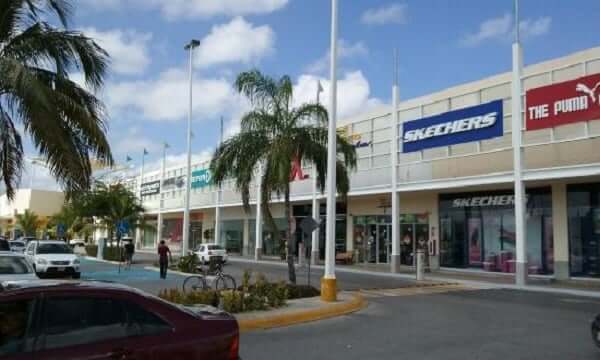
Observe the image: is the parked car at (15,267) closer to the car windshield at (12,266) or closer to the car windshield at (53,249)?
the car windshield at (12,266)

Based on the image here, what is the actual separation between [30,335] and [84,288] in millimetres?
599

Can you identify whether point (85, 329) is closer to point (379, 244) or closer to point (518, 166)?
point (518, 166)

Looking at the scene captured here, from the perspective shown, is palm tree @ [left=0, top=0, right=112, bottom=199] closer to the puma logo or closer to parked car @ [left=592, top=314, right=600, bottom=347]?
parked car @ [left=592, top=314, right=600, bottom=347]

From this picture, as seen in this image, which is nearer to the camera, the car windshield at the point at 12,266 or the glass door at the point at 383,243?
the car windshield at the point at 12,266

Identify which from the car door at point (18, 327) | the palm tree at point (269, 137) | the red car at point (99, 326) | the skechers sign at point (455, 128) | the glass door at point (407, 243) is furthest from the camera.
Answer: the glass door at point (407, 243)

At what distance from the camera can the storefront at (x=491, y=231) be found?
24766 millimetres

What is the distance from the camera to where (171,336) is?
5.10 meters

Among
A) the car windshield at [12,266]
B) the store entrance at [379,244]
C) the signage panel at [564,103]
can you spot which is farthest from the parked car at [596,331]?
the store entrance at [379,244]

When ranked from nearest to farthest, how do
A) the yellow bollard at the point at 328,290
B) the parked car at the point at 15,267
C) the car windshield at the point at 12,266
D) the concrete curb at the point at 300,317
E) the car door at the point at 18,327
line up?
the car door at the point at 18,327 < the concrete curb at the point at 300,317 < the parked car at the point at 15,267 < the car windshield at the point at 12,266 < the yellow bollard at the point at 328,290

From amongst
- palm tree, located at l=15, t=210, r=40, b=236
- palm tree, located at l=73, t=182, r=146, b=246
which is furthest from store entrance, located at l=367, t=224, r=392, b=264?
palm tree, located at l=15, t=210, r=40, b=236


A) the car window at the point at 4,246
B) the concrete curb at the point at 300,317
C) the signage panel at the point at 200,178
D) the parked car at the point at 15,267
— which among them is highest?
the signage panel at the point at 200,178

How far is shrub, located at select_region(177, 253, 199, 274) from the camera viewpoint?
1099 inches

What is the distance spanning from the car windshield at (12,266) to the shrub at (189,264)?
13470 mm

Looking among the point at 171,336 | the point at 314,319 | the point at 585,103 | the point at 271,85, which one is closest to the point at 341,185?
the point at 271,85
